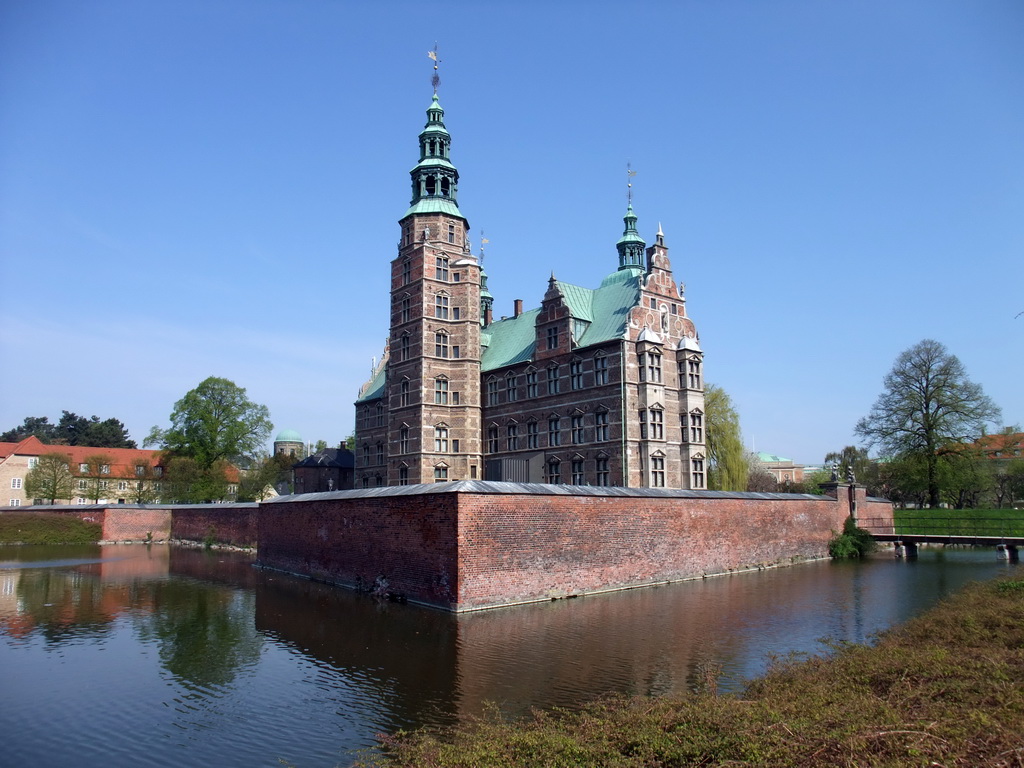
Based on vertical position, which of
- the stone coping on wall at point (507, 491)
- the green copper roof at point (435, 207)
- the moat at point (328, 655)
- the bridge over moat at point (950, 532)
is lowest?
the moat at point (328, 655)

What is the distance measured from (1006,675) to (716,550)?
20965 millimetres

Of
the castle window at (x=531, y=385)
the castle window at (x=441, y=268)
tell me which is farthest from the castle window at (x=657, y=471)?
the castle window at (x=441, y=268)

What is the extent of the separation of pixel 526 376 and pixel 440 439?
617 centimetres

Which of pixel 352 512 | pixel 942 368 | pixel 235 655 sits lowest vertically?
pixel 235 655

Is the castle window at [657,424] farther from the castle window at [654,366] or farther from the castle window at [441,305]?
the castle window at [441,305]

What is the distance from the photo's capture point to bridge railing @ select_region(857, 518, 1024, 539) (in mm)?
39719

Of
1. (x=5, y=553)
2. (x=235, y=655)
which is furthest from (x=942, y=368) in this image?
(x=5, y=553)

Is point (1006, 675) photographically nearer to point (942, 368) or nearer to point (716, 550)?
point (716, 550)

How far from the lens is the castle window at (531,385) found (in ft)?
131

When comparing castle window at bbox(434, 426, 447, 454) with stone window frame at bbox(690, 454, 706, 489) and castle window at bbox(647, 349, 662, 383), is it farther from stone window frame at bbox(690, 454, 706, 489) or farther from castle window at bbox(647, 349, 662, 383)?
stone window frame at bbox(690, 454, 706, 489)

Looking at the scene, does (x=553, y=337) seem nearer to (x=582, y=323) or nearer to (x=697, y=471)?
(x=582, y=323)

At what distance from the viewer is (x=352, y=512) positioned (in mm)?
26781

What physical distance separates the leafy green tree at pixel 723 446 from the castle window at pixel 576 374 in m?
14.8

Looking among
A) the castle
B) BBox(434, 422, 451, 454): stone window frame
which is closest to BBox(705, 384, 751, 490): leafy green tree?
the castle
